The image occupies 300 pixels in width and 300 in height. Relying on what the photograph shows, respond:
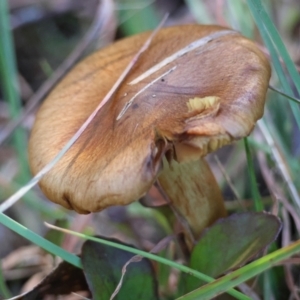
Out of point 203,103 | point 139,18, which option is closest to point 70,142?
point 203,103

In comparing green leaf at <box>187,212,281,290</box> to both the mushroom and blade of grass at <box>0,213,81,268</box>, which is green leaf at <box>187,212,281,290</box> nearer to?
the mushroom

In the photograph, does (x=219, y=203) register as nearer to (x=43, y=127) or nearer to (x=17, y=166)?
(x=43, y=127)

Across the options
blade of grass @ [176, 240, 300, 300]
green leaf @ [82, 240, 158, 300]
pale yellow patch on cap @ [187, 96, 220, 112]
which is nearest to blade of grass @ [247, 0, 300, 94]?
pale yellow patch on cap @ [187, 96, 220, 112]

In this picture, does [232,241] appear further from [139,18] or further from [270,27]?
[139,18]

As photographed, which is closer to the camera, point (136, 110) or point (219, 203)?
point (136, 110)

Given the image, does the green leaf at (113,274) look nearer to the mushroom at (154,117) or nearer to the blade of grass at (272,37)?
the mushroom at (154,117)

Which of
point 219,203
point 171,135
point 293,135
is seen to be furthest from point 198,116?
point 293,135

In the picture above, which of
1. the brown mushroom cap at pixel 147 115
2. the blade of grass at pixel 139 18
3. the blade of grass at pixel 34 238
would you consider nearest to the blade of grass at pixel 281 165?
the brown mushroom cap at pixel 147 115
